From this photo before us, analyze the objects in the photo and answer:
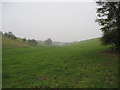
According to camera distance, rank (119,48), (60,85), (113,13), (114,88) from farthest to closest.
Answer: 1. (119,48)
2. (113,13)
3. (60,85)
4. (114,88)

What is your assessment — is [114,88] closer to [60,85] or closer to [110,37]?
[60,85]

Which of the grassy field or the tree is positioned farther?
the tree

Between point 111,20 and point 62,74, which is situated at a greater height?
point 111,20

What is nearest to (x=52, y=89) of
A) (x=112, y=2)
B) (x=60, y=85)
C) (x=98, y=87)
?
(x=60, y=85)

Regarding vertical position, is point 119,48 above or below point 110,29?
below

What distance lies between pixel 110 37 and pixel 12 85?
2257cm

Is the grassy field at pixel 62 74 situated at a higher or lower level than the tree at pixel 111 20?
lower

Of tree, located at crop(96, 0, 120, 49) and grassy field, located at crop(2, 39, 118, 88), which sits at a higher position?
tree, located at crop(96, 0, 120, 49)

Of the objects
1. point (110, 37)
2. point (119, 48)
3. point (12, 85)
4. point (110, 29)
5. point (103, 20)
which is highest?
point (103, 20)

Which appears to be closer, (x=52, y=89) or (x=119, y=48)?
(x=52, y=89)

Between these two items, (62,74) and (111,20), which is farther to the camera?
(111,20)

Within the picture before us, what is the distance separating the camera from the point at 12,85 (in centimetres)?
1033

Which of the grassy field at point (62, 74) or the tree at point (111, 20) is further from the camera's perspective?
the tree at point (111, 20)

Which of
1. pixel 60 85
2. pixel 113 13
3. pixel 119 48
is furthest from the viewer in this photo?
pixel 119 48
